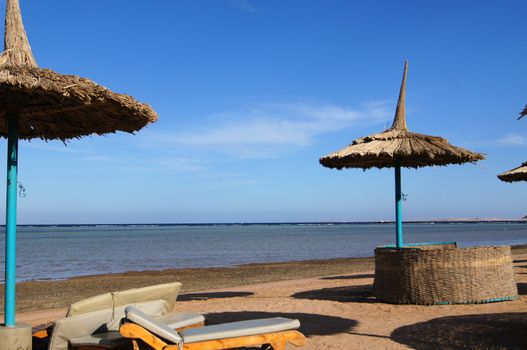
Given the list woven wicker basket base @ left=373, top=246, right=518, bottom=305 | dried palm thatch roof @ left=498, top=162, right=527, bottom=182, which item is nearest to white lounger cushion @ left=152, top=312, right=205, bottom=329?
woven wicker basket base @ left=373, top=246, right=518, bottom=305

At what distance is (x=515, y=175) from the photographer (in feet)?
42.8

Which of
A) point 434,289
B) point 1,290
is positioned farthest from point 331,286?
point 1,290

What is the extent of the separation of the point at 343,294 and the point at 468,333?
12.7 ft

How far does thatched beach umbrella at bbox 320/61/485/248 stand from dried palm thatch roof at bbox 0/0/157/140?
416cm

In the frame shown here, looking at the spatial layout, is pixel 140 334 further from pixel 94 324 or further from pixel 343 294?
pixel 343 294

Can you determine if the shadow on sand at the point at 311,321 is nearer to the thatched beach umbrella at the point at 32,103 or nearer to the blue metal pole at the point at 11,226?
the blue metal pole at the point at 11,226

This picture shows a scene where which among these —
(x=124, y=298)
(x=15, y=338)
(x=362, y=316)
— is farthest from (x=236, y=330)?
(x=362, y=316)

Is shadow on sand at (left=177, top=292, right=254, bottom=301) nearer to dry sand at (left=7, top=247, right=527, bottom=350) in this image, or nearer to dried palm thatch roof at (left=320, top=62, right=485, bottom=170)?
dry sand at (left=7, top=247, right=527, bottom=350)

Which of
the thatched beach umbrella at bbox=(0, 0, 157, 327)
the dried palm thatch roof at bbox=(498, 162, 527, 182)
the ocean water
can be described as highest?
the dried palm thatch roof at bbox=(498, 162, 527, 182)

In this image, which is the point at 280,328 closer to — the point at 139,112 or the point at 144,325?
the point at 144,325

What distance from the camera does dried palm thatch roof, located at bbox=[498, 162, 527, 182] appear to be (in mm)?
12867

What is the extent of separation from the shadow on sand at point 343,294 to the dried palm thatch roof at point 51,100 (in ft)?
15.4

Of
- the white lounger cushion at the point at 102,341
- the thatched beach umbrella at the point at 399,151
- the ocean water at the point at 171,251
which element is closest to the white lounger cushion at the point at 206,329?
the white lounger cushion at the point at 102,341

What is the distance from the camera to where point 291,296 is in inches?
378
